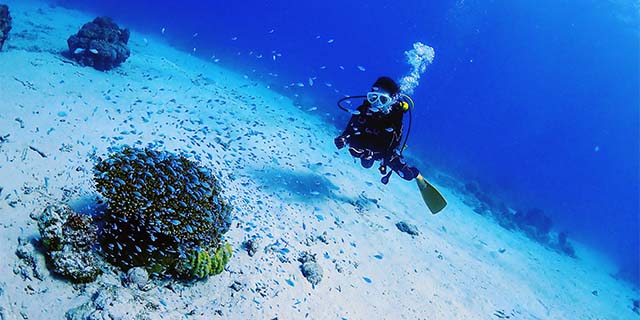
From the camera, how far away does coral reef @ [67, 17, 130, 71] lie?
13.3 metres

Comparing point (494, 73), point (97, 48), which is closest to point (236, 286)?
point (97, 48)

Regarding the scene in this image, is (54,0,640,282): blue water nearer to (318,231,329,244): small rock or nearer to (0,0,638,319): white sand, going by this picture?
(0,0,638,319): white sand

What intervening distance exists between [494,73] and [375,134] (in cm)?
13790

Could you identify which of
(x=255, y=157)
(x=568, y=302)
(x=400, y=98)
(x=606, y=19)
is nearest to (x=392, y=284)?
(x=400, y=98)

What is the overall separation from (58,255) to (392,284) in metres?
6.00

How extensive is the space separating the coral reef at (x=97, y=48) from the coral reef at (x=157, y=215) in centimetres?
1058

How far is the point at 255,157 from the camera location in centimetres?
1096

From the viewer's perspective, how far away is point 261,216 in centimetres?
764

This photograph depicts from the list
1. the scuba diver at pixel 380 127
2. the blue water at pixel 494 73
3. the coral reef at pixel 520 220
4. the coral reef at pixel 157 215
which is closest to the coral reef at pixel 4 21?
the coral reef at pixel 157 215

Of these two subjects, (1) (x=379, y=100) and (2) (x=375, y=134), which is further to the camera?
(2) (x=375, y=134)

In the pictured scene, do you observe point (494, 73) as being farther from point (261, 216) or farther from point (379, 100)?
point (261, 216)

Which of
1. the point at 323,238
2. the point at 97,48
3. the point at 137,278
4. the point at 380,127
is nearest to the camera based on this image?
the point at 137,278

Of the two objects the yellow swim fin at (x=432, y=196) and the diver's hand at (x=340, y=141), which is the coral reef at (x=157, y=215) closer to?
the diver's hand at (x=340, y=141)

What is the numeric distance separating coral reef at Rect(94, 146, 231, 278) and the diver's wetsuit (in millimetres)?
3722
